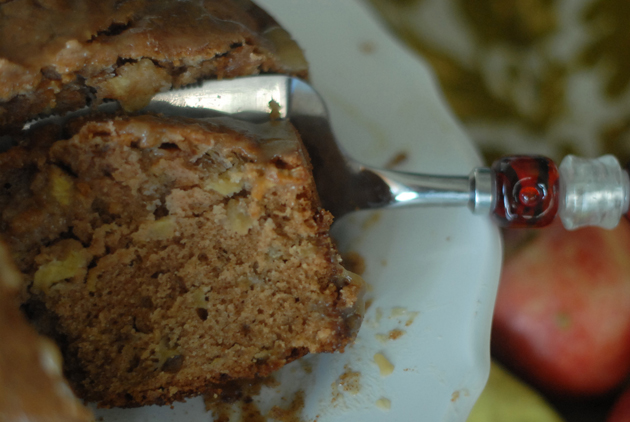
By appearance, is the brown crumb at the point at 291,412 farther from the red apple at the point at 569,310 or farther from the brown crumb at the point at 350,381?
the red apple at the point at 569,310

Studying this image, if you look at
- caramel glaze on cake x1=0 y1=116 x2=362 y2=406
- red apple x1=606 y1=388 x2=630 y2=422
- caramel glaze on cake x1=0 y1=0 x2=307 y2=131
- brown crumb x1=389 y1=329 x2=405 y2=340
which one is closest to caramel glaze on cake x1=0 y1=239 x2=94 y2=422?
caramel glaze on cake x1=0 y1=116 x2=362 y2=406

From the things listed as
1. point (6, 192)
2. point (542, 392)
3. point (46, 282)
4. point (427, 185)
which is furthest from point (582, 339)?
point (6, 192)

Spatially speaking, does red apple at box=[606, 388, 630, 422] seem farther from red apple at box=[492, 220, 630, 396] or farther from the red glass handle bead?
the red glass handle bead

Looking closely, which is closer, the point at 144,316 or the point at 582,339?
the point at 144,316

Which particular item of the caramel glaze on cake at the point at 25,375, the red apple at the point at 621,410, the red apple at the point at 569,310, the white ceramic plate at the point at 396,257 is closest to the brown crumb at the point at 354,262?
the white ceramic plate at the point at 396,257

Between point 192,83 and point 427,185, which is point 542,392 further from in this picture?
point 192,83
